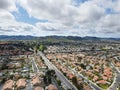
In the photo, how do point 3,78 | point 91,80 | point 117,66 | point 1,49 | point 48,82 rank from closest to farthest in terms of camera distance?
point 48,82 < point 3,78 < point 91,80 < point 117,66 < point 1,49

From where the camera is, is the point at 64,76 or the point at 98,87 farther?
the point at 64,76

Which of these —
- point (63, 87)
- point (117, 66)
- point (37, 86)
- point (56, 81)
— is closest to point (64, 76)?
point (56, 81)

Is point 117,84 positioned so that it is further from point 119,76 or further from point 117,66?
point 117,66

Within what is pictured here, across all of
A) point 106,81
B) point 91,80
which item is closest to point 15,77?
point 91,80

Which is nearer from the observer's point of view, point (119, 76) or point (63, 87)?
point (63, 87)

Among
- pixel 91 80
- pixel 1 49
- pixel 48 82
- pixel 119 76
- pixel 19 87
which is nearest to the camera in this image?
pixel 19 87

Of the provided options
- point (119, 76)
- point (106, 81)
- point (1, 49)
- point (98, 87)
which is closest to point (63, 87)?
point (98, 87)

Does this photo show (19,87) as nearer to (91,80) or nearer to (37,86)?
(37,86)

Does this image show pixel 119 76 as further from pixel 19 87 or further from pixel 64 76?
pixel 19 87

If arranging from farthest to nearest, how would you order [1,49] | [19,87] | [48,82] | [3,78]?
[1,49] < [3,78] < [48,82] < [19,87]
